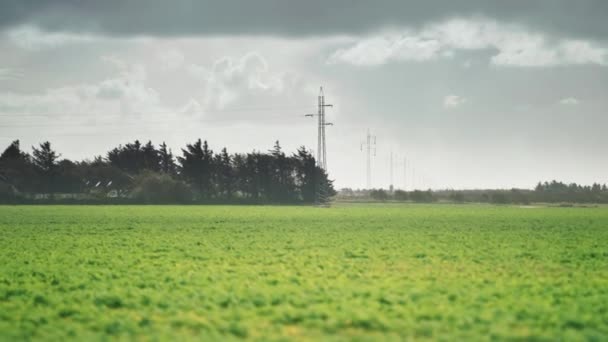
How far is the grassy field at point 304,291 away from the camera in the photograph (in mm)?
10711

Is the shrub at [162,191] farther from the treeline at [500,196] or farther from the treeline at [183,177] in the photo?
the treeline at [500,196]

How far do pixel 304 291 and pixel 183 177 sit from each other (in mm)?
131014

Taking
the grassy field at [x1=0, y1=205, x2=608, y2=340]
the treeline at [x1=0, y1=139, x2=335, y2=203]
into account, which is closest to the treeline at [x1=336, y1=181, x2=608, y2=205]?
the treeline at [x1=0, y1=139, x2=335, y2=203]

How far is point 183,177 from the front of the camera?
142m

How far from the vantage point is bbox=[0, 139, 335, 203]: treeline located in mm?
127625

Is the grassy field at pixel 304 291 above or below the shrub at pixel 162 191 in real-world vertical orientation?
below

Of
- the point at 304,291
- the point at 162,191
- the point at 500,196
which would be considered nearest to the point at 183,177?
the point at 162,191

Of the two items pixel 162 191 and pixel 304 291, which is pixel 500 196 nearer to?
pixel 162 191

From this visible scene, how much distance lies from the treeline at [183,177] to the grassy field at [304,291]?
102 metres

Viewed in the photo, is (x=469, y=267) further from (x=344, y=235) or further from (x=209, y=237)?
(x=209, y=237)

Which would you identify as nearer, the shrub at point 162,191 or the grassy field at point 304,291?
the grassy field at point 304,291

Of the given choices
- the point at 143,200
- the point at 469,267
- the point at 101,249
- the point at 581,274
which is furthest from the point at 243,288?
the point at 143,200

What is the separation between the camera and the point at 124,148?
159375 millimetres

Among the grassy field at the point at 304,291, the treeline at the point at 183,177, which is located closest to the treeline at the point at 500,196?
the treeline at the point at 183,177
